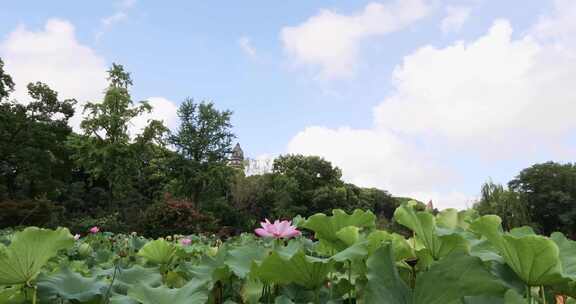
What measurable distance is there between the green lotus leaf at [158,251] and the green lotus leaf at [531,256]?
956 mm

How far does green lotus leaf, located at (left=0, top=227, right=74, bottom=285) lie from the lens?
0.86 meters

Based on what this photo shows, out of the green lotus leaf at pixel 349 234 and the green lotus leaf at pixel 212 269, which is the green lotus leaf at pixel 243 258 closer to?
the green lotus leaf at pixel 212 269

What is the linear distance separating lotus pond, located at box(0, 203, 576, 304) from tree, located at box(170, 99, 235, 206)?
27.9m

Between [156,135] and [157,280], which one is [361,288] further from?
[156,135]

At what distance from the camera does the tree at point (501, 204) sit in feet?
92.0

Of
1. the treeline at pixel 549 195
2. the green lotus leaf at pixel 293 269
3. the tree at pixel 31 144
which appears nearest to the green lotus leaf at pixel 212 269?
the green lotus leaf at pixel 293 269

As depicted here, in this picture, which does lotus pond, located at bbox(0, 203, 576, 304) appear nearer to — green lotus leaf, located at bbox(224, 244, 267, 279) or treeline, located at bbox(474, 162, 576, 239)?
green lotus leaf, located at bbox(224, 244, 267, 279)

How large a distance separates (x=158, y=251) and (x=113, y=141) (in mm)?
24533

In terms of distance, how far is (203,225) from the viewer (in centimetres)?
Result: 1673

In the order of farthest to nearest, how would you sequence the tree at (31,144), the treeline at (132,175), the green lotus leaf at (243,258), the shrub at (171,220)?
the tree at (31,144) < the treeline at (132,175) < the shrub at (171,220) < the green lotus leaf at (243,258)

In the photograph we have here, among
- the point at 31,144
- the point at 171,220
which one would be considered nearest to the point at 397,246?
the point at 171,220

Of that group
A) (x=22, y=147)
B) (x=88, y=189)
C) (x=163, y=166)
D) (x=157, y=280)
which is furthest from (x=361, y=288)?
(x=88, y=189)

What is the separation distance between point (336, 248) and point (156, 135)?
24.9 metres

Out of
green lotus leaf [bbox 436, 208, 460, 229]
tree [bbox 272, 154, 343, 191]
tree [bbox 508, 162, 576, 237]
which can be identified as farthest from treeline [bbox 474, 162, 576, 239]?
green lotus leaf [bbox 436, 208, 460, 229]
